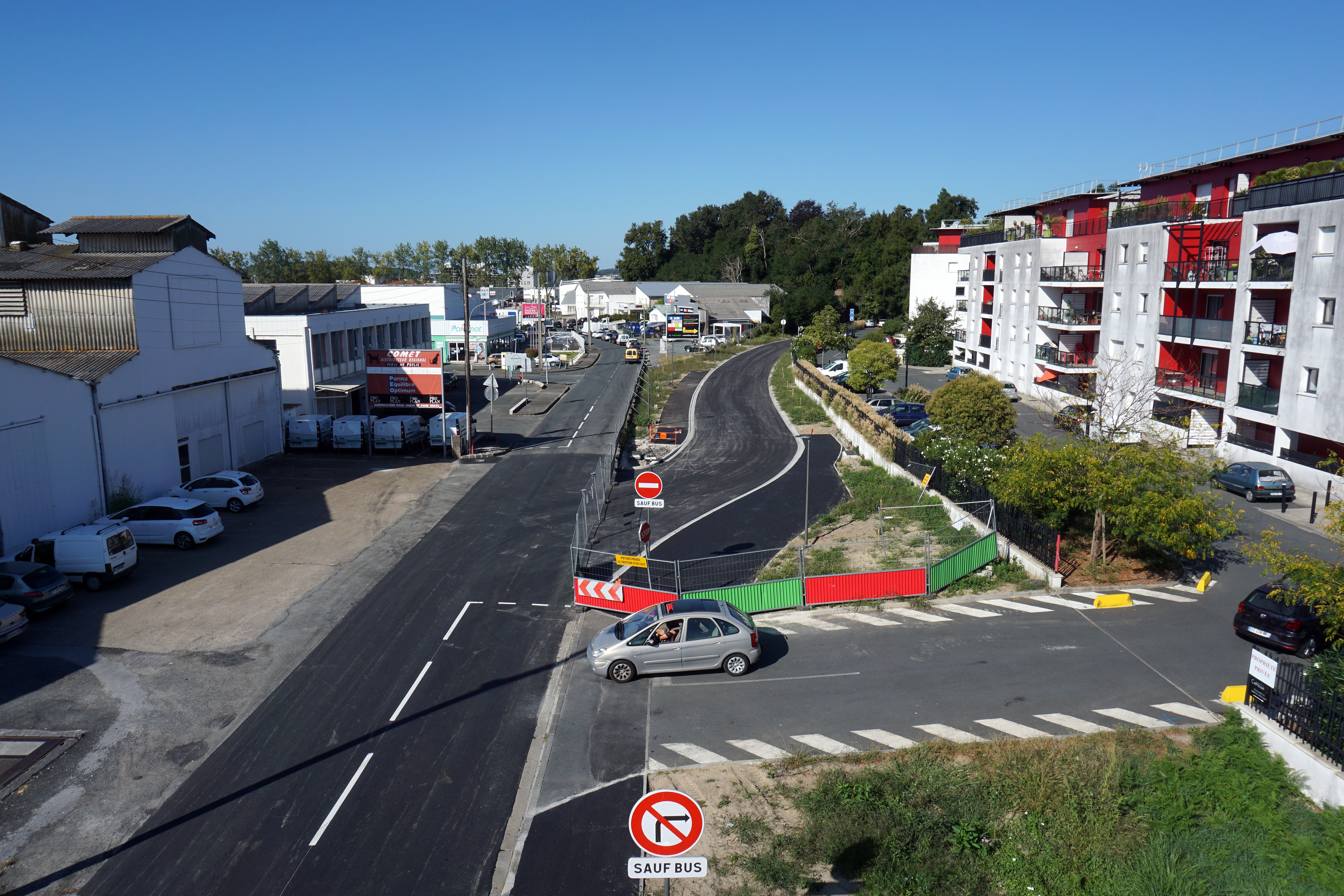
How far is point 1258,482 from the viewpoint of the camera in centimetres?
2820

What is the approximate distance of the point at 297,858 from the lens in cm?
1067

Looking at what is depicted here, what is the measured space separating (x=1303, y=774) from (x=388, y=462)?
109ft

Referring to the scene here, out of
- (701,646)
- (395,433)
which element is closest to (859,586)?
(701,646)

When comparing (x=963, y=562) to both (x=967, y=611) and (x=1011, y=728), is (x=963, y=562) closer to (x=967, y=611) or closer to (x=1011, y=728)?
(x=967, y=611)

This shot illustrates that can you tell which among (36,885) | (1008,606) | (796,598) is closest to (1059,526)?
(1008,606)

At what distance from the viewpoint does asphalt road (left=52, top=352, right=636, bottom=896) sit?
1053cm

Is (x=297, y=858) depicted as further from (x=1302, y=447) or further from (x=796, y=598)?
(x=1302, y=447)

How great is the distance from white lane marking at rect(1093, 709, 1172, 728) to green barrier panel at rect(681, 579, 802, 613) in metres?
6.71

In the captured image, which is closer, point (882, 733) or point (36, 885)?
point (36, 885)

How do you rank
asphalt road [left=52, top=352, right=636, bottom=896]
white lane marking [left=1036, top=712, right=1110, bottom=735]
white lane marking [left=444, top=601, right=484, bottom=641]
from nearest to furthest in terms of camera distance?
asphalt road [left=52, top=352, right=636, bottom=896]
white lane marking [left=1036, top=712, right=1110, bottom=735]
white lane marking [left=444, top=601, right=484, bottom=641]

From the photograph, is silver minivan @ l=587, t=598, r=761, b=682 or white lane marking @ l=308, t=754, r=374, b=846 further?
silver minivan @ l=587, t=598, r=761, b=682

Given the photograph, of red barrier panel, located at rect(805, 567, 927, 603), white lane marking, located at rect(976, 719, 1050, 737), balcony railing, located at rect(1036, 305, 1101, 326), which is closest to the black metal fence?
white lane marking, located at rect(976, 719, 1050, 737)

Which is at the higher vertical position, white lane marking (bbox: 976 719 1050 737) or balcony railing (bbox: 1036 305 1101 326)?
balcony railing (bbox: 1036 305 1101 326)

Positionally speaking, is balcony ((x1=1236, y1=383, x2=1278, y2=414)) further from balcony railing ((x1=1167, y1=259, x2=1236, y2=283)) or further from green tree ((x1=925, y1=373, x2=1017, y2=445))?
green tree ((x1=925, y1=373, x2=1017, y2=445))
